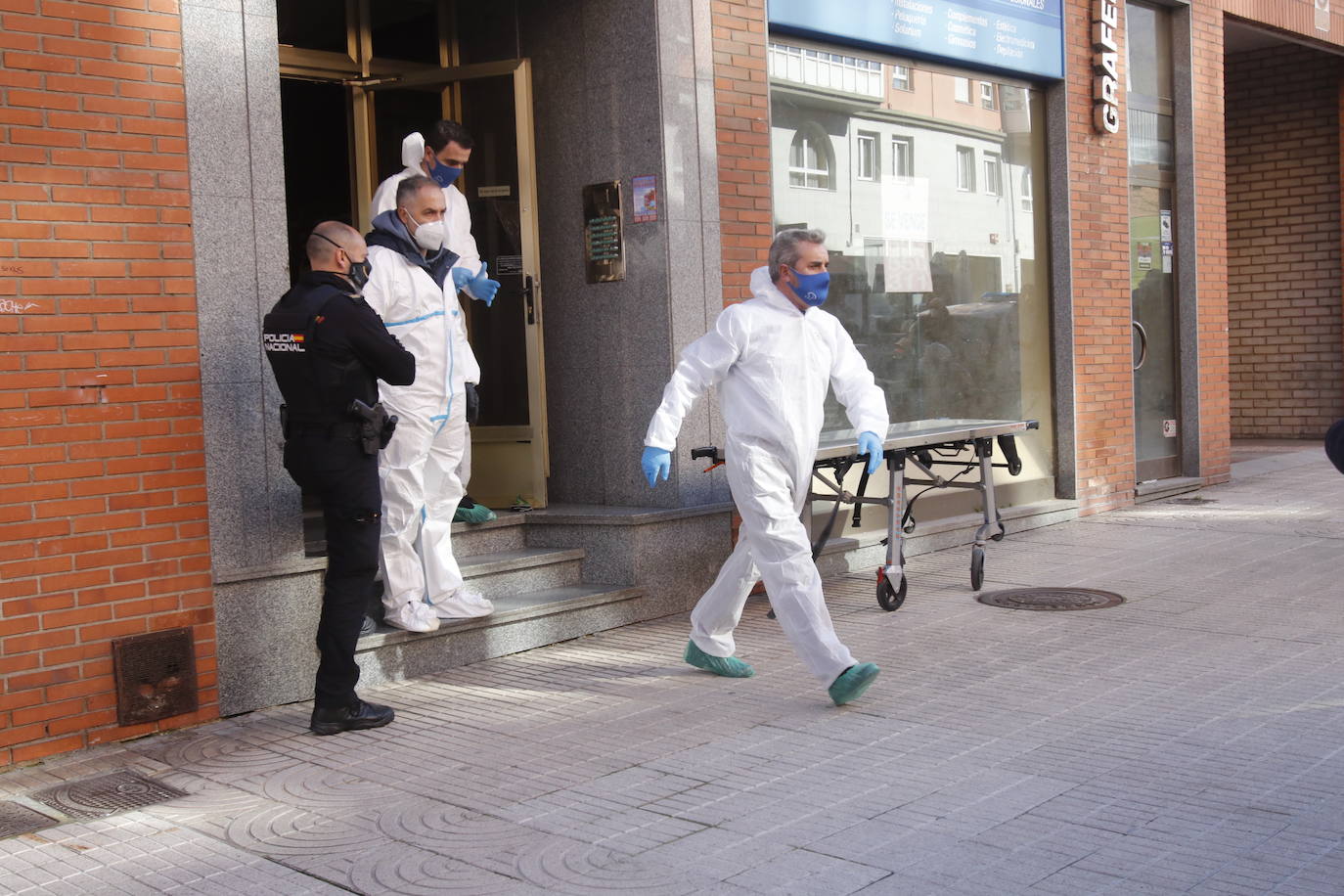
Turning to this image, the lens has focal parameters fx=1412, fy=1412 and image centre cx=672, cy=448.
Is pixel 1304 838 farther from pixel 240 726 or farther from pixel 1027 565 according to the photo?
pixel 1027 565

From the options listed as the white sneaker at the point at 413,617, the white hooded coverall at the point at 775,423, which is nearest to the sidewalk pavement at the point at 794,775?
the white sneaker at the point at 413,617

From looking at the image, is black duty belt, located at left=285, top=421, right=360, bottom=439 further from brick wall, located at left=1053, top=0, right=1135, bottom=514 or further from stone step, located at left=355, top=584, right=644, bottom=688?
brick wall, located at left=1053, top=0, right=1135, bottom=514

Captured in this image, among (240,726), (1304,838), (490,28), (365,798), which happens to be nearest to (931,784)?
(1304,838)

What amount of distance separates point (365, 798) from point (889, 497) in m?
3.83

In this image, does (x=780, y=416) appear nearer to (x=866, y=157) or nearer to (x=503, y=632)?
(x=503, y=632)

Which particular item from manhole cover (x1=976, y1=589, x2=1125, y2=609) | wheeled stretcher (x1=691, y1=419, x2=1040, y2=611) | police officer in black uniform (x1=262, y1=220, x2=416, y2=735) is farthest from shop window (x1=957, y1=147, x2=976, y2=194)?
police officer in black uniform (x1=262, y1=220, x2=416, y2=735)

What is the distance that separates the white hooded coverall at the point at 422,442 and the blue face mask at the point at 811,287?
5.63ft

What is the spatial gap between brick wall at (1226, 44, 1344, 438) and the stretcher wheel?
11114 mm

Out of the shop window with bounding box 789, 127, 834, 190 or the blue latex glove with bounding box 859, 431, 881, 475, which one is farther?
the shop window with bounding box 789, 127, 834, 190

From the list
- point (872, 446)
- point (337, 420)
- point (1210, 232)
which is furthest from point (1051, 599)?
point (1210, 232)

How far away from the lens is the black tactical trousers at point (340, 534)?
5602 mm

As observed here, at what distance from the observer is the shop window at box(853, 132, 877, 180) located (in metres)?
9.77

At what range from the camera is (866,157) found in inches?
388

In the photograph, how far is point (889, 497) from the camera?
7.81 metres
